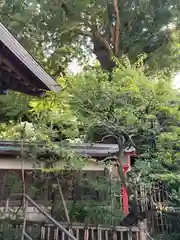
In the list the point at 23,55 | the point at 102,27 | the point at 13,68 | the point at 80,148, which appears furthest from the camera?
the point at 102,27

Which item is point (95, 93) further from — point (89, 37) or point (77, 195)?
point (89, 37)

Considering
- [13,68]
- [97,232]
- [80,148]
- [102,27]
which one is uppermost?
[102,27]

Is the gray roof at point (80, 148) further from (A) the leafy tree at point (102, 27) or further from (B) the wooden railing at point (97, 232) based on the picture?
(A) the leafy tree at point (102, 27)

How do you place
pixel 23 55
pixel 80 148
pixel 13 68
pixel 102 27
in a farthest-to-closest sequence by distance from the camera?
pixel 102 27 < pixel 80 148 < pixel 13 68 < pixel 23 55

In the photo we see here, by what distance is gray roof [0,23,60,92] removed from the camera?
4.43 meters

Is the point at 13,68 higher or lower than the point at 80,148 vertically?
higher

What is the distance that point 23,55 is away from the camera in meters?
4.88

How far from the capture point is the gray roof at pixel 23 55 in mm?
4434

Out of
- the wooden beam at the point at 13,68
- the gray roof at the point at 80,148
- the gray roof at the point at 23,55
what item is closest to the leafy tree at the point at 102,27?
the wooden beam at the point at 13,68

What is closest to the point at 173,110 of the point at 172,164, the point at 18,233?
the point at 172,164

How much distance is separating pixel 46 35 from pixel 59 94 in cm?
722

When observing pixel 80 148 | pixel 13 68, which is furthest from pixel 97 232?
pixel 13 68

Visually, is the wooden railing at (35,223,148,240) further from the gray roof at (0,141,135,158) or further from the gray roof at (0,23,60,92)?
the gray roof at (0,23,60,92)

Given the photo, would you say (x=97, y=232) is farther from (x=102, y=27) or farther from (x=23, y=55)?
(x=102, y=27)
